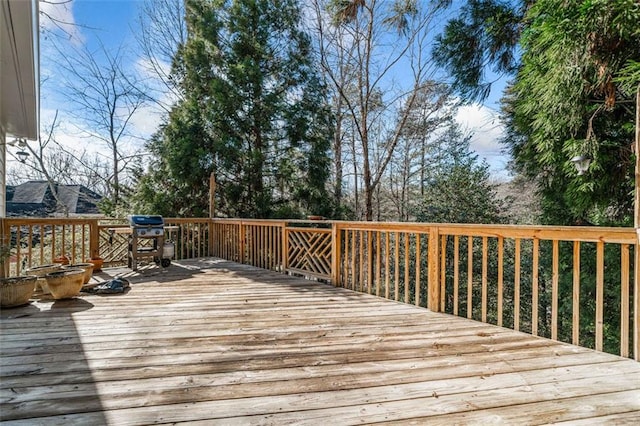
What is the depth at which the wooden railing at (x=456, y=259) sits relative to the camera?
251cm

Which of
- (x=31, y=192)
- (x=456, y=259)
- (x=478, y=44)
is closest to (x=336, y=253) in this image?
(x=456, y=259)

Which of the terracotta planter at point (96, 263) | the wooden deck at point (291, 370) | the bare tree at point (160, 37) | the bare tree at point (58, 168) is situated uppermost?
the bare tree at point (160, 37)

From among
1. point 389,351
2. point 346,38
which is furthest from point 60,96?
point 389,351

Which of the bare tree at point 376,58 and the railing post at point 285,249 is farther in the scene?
the bare tree at point 376,58

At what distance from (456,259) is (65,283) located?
4222 mm

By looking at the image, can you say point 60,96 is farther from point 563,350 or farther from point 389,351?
point 563,350

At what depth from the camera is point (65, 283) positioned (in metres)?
3.65

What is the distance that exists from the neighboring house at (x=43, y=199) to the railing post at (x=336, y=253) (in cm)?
899

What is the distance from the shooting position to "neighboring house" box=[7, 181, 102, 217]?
10562 mm

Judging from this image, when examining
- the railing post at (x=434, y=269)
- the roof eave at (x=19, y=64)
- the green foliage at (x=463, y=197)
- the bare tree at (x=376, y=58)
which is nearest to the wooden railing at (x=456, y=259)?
the railing post at (x=434, y=269)

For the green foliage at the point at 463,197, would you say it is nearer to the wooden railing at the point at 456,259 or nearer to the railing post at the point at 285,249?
the wooden railing at the point at 456,259

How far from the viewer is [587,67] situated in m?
3.75

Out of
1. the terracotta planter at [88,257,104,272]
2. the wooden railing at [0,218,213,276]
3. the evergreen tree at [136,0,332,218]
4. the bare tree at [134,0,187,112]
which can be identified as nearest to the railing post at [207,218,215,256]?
the wooden railing at [0,218,213,276]

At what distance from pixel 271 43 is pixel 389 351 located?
8943mm
